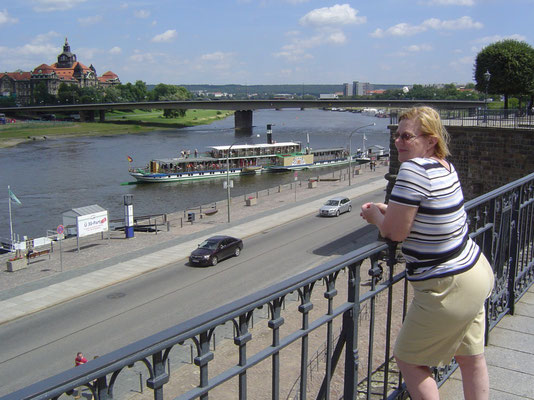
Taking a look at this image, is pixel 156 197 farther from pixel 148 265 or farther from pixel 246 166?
pixel 148 265

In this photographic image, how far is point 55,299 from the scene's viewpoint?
20875 millimetres

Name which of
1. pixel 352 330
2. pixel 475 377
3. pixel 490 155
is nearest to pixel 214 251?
pixel 490 155

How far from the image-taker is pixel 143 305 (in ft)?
65.1

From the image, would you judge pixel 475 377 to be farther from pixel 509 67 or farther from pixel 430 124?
pixel 509 67

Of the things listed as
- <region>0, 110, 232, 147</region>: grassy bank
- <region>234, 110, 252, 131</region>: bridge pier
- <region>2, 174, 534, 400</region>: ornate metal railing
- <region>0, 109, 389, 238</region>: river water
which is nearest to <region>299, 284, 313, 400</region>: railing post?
<region>2, 174, 534, 400</region>: ornate metal railing

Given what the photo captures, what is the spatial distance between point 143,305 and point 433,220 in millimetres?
18116

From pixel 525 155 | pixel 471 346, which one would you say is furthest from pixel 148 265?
pixel 471 346

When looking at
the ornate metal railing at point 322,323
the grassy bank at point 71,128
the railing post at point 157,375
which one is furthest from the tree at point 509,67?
the grassy bank at point 71,128

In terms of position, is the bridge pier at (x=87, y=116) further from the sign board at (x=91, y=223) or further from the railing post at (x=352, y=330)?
the railing post at (x=352, y=330)

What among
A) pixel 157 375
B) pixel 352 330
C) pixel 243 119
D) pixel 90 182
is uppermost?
pixel 243 119

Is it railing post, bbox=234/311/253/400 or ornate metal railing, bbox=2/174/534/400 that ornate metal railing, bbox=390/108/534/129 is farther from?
railing post, bbox=234/311/253/400

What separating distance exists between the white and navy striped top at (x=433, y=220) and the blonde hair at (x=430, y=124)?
0.19m

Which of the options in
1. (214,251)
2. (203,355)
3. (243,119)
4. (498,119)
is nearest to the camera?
(203,355)

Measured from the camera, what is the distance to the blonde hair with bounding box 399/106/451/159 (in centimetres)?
307
